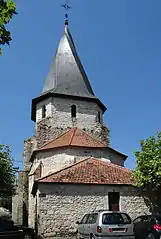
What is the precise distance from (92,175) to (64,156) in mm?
4418

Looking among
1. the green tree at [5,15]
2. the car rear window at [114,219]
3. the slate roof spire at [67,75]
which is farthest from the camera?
the slate roof spire at [67,75]

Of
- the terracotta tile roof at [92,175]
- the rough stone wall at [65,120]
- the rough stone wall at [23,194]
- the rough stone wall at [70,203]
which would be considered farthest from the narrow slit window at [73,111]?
the rough stone wall at [70,203]

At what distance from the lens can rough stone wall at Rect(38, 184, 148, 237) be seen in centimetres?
1343

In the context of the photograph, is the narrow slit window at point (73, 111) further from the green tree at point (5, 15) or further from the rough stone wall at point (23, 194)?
the green tree at point (5, 15)

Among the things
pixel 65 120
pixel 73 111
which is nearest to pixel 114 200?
pixel 65 120

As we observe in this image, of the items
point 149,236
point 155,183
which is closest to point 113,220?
point 149,236

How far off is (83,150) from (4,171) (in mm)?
5965

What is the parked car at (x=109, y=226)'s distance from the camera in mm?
9484

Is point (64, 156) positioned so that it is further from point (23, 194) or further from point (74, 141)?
point (23, 194)

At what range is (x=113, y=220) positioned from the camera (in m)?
9.87

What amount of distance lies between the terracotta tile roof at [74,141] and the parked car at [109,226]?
375 inches

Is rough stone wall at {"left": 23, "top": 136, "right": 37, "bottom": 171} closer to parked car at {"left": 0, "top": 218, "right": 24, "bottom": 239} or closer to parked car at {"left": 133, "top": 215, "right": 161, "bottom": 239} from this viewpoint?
parked car at {"left": 0, "top": 218, "right": 24, "bottom": 239}

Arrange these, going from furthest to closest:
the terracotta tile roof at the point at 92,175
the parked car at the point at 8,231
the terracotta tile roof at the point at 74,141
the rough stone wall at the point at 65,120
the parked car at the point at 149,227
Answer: the rough stone wall at the point at 65,120
the terracotta tile roof at the point at 74,141
the terracotta tile roof at the point at 92,175
the parked car at the point at 149,227
the parked car at the point at 8,231

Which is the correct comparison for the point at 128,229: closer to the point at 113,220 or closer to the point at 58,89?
the point at 113,220
